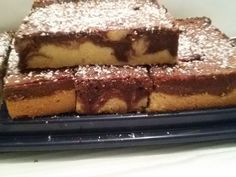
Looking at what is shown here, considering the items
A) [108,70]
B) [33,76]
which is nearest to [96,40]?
[108,70]

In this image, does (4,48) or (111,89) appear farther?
(4,48)

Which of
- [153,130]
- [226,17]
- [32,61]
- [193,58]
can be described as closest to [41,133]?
[32,61]

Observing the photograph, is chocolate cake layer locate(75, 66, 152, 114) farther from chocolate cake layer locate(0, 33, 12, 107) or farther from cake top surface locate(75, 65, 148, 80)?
chocolate cake layer locate(0, 33, 12, 107)

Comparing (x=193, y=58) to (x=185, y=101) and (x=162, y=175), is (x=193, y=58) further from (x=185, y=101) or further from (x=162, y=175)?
(x=162, y=175)

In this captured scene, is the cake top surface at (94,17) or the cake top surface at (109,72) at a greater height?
the cake top surface at (94,17)

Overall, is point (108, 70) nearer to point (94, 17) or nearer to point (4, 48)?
point (94, 17)

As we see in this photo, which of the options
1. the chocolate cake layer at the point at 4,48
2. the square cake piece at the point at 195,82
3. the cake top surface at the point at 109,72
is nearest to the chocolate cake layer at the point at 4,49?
the chocolate cake layer at the point at 4,48

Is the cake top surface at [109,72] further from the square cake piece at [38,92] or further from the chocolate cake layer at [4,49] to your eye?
the chocolate cake layer at [4,49]
